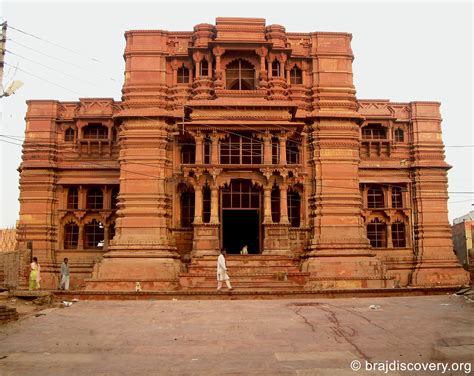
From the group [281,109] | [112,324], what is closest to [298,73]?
[281,109]

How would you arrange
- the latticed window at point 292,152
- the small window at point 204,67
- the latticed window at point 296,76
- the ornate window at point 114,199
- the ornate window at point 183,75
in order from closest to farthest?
the latticed window at point 292,152
the small window at point 204,67
the ornate window at point 183,75
the latticed window at point 296,76
the ornate window at point 114,199

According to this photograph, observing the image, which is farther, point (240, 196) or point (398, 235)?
point (398, 235)

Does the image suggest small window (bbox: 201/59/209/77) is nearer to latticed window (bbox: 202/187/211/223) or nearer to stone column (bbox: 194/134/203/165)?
stone column (bbox: 194/134/203/165)

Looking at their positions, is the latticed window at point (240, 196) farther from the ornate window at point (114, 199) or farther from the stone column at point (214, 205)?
the ornate window at point (114, 199)

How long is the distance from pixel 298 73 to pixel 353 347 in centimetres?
2257

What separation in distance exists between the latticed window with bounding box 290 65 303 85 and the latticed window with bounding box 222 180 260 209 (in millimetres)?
6724

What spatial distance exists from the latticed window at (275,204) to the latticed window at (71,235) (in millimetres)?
12252

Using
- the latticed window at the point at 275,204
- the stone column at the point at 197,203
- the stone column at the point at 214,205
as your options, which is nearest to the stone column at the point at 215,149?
the stone column at the point at 214,205

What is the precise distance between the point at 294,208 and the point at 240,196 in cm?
320

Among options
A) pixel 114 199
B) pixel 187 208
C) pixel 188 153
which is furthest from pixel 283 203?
pixel 114 199

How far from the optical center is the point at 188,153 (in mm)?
29422

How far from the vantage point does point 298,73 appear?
30844 mm

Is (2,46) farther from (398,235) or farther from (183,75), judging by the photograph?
(398,235)

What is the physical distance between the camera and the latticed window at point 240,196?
1112 inches
